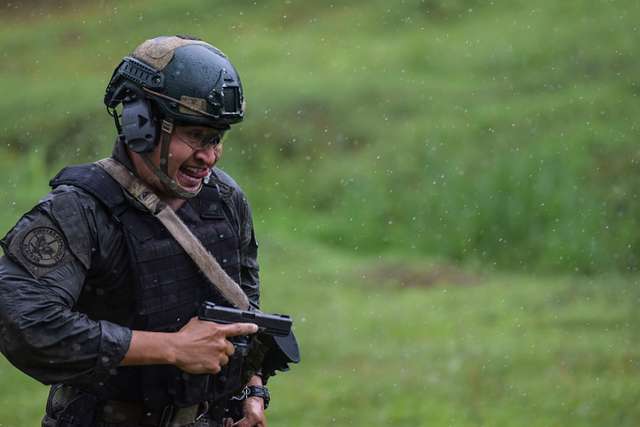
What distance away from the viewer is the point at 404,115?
1730 centimetres

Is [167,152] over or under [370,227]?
over

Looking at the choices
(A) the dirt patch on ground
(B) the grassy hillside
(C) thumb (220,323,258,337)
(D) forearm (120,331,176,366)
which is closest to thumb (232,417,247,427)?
(C) thumb (220,323,258,337)

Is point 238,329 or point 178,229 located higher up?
point 178,229

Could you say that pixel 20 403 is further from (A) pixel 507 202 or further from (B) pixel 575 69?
(B) pixel 575 69

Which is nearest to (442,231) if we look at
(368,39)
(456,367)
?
(456,367)

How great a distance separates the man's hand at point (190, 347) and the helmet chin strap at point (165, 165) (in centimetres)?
42

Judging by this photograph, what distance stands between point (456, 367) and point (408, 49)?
9.09 m

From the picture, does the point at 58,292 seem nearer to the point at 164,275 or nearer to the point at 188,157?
the point at 164,275

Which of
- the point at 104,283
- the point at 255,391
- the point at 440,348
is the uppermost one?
the point at 104,283

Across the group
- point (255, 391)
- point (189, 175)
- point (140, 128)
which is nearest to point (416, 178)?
point (255, 391)

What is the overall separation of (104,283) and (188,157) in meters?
0.48

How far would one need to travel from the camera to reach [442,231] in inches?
585

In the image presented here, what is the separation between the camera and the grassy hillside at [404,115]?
1459cm

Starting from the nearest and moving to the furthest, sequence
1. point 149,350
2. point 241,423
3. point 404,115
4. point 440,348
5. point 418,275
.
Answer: point 149,350 < point 241,423 < point 440,348 < point 418,275 < point 404,115
